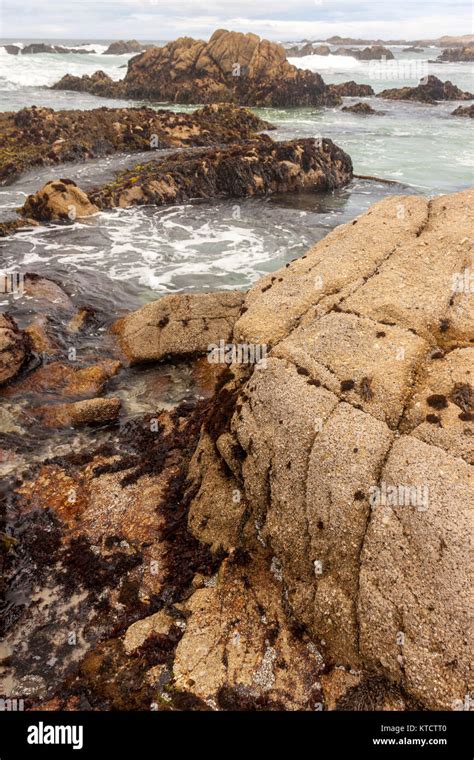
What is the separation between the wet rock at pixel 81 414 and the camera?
1627 cm

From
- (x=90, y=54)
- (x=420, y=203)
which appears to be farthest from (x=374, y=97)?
(x=90, y=54)

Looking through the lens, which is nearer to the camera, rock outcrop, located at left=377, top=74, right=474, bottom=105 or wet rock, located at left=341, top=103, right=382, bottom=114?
wet rock, located at left=341, top=103, right=382, bottom=114

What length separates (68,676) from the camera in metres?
9.22

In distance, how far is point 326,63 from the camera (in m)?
172

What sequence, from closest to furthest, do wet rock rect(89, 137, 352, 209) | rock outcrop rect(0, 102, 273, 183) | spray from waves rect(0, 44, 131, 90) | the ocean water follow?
the ocean water → wet rock rect(89, 137, 352, 209) → rock outcrop rect(0, 102, 273, 183) → spray from waves rect(0, 44, 131, 90)

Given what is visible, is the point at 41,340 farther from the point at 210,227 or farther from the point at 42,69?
the point at 42,69

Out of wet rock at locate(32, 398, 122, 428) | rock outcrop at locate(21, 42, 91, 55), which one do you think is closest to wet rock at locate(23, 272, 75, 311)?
wet rock at locate(32, 398, 122, 428)

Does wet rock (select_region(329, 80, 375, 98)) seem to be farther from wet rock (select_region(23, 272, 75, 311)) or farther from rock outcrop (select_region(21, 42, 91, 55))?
rock outcrop (select_region(21, 42, 91, 55))

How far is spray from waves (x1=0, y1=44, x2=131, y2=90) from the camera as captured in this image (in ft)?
346

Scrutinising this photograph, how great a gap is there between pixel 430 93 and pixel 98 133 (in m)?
80.3

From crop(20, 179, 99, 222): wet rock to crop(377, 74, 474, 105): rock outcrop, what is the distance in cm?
9220
